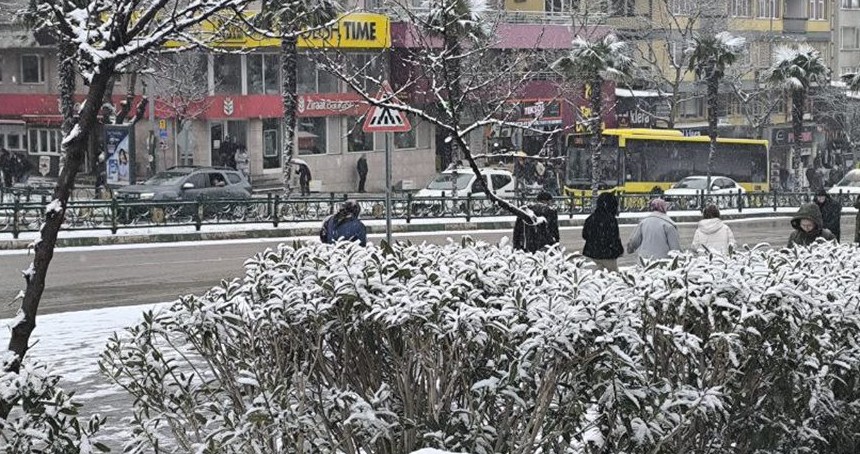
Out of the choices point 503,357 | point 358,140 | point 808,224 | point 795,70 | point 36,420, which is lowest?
point 36,420

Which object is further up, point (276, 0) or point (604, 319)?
point (276, 0)

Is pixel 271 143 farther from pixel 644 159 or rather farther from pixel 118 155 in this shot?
pixel 118 155

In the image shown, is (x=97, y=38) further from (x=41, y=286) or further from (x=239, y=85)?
(x=239, y=85)

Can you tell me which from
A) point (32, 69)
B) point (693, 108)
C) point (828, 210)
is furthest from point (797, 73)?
point (828, 210)

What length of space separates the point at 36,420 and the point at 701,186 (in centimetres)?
4262

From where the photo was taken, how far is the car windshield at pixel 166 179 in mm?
→ 34156

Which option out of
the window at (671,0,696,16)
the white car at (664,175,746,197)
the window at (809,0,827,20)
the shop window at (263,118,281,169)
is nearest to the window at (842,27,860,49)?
the window at (809,0,827,20)

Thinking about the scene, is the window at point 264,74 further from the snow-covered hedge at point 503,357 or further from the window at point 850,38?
the snow-covered hedge at point 503,357

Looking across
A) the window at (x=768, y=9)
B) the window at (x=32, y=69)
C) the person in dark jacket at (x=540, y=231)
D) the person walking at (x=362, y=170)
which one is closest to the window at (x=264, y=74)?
the person walking at (x=362, y=170)

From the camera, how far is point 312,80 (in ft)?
179

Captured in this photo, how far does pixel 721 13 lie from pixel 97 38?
5716 centimetres

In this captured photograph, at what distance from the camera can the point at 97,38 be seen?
678 cm

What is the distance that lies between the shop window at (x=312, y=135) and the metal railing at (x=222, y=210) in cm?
1604

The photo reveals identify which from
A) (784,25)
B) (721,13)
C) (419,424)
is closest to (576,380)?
(419,424)
